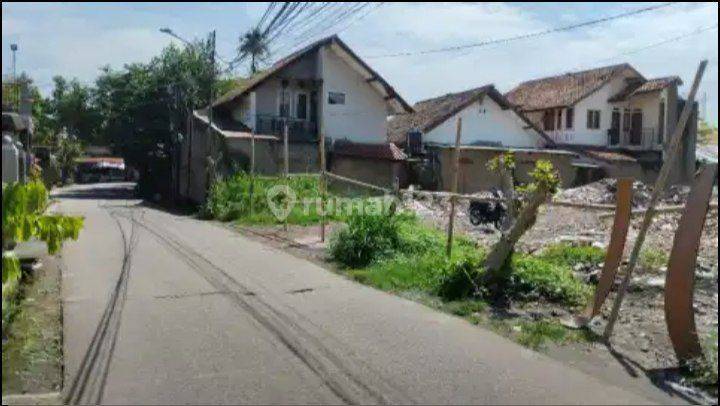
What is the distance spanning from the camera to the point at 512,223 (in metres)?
8.46

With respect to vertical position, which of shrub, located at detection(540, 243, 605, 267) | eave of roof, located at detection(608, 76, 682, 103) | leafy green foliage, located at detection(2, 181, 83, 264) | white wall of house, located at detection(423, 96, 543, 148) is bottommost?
shrub, located at detection(540, 243, 605, 267)

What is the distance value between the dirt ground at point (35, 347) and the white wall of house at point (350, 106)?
22568mm

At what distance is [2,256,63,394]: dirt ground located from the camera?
538 centimetres

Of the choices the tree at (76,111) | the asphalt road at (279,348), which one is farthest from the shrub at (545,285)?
the tree at (76,111)

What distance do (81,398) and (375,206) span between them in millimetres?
7761

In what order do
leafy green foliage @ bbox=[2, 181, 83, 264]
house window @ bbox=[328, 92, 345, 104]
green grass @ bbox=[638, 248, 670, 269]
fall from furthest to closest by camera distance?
1. house window @ bbox=[328, 92, 345, 104]
2. green grass @ bbox=[638, 248, 670, 269]
3. leafy green foliage @ bbox=[2, 181, 83, 264]

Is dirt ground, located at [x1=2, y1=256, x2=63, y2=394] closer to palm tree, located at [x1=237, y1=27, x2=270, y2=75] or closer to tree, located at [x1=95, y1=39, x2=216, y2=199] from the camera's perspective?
palm tree, located at [x1=237, y1=27, x2=270, y2=75]

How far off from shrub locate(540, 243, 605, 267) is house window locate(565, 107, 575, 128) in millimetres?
27925

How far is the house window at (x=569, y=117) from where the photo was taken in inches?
1460

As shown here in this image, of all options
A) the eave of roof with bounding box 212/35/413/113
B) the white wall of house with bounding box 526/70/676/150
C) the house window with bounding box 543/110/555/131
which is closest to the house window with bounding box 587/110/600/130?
the white wall of house with bounding box 526/70/676/150

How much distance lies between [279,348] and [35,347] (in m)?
2.21

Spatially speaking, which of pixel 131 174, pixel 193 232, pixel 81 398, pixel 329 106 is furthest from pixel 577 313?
pixel 131 174

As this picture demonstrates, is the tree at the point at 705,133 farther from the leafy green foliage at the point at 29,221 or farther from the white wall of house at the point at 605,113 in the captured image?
the leafy green foliage at the point at 29,221

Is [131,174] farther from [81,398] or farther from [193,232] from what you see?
[81,398]
